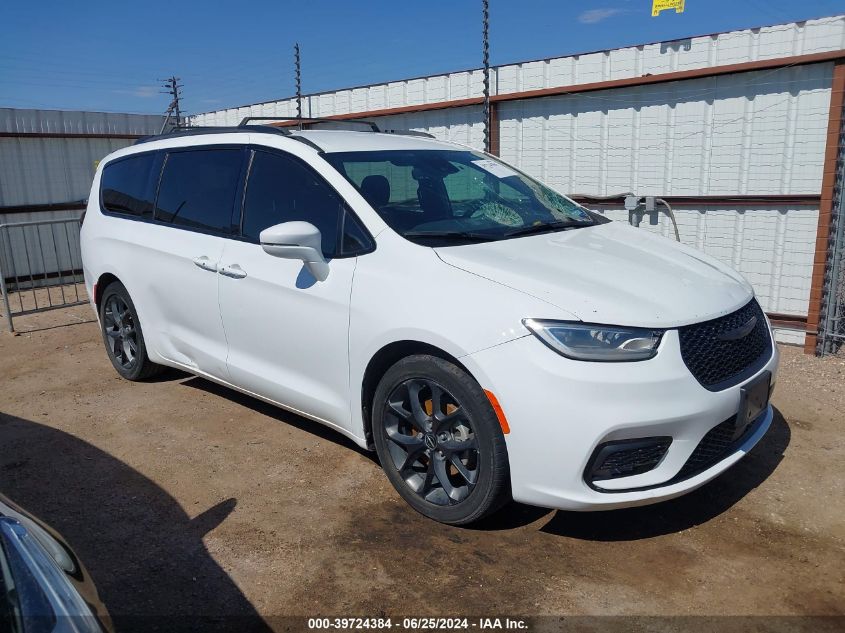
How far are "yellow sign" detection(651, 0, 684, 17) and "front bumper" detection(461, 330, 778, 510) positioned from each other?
4.59m

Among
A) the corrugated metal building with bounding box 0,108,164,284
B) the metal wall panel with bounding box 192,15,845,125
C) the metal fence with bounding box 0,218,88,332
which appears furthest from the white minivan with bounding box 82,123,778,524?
the corrugated metal building with bounding box 0,108,164,284

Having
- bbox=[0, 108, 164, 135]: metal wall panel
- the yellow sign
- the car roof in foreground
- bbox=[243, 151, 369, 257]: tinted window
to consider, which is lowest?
bbox=[243, 151, 369, 257]: tinted window

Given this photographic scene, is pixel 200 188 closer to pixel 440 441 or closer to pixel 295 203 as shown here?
pixel 295 203

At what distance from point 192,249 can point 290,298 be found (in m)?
1.04

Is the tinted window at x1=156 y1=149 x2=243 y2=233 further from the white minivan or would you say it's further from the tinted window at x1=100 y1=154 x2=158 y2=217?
the tinted window at x1=100 y1=154 x2=158 y2=217

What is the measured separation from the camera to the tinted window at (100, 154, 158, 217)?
5035 mm

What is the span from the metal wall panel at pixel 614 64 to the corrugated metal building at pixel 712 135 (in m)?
0.01

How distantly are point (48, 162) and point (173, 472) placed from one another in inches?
343

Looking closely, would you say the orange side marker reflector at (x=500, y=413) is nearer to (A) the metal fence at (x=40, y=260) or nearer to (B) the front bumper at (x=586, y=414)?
(B) the front bumper at (x=586, y=414)

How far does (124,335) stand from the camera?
17.8 ft

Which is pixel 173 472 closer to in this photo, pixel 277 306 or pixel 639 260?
pixel 277 306

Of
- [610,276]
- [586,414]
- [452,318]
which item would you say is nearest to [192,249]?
[452,318]

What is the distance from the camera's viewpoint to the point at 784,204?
615cm

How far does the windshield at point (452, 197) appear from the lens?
3.62m
